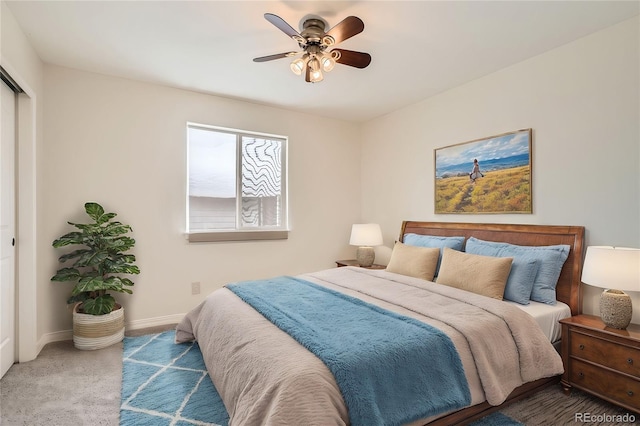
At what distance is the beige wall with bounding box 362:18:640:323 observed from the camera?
7.45ft

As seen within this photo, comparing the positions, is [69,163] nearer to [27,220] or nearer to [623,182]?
[27,220]

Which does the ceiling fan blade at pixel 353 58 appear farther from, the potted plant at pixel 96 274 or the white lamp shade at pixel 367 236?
the potted plant at pixel 96 274

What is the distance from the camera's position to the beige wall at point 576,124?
7.45ft

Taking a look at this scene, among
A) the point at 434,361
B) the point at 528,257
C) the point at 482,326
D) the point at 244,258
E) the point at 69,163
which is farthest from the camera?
the point at 244,258

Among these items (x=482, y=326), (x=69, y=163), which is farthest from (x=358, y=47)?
(x=69, y=163)

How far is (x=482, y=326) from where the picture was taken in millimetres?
1842

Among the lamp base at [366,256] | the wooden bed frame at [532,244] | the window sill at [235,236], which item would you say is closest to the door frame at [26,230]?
the window sill at [235,236]

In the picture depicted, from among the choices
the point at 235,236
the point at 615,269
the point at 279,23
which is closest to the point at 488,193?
the point at 615,269

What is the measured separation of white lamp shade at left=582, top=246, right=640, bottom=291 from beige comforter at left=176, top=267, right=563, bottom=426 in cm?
51

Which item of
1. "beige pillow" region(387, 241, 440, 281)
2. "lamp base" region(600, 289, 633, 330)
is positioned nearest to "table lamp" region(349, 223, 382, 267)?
"beige pillow" region(387, 241, 440, 281)

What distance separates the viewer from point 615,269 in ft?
6.54

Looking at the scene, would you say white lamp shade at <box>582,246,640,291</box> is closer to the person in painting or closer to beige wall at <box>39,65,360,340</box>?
the person in painting

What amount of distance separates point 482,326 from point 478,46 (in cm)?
215

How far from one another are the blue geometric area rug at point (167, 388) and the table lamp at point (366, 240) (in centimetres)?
214
